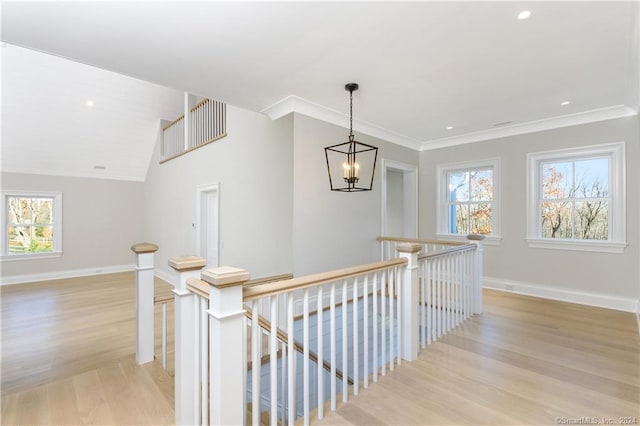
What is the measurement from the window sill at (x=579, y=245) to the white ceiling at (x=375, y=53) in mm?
1618

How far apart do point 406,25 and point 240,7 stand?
111 centimetres

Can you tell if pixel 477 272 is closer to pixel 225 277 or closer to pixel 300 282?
pixel 300 282

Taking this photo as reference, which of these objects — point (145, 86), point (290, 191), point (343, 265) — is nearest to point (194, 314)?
point (290, 191)

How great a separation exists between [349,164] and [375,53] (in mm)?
1078

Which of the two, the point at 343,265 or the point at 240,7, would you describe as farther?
the point at 343,265

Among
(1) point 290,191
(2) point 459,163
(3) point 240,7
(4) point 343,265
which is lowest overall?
(4) point 343,265

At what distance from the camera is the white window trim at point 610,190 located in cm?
358

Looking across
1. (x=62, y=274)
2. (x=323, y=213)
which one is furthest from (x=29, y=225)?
(x=323, y=213)

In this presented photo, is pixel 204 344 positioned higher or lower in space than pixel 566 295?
higher

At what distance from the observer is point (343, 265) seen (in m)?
3.87

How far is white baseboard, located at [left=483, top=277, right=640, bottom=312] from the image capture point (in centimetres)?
355

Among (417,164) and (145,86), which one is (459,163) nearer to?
(417,164)

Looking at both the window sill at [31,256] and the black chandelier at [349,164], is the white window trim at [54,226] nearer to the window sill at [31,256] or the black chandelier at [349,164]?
the window sill at [31,256]

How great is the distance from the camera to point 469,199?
4969 mm
